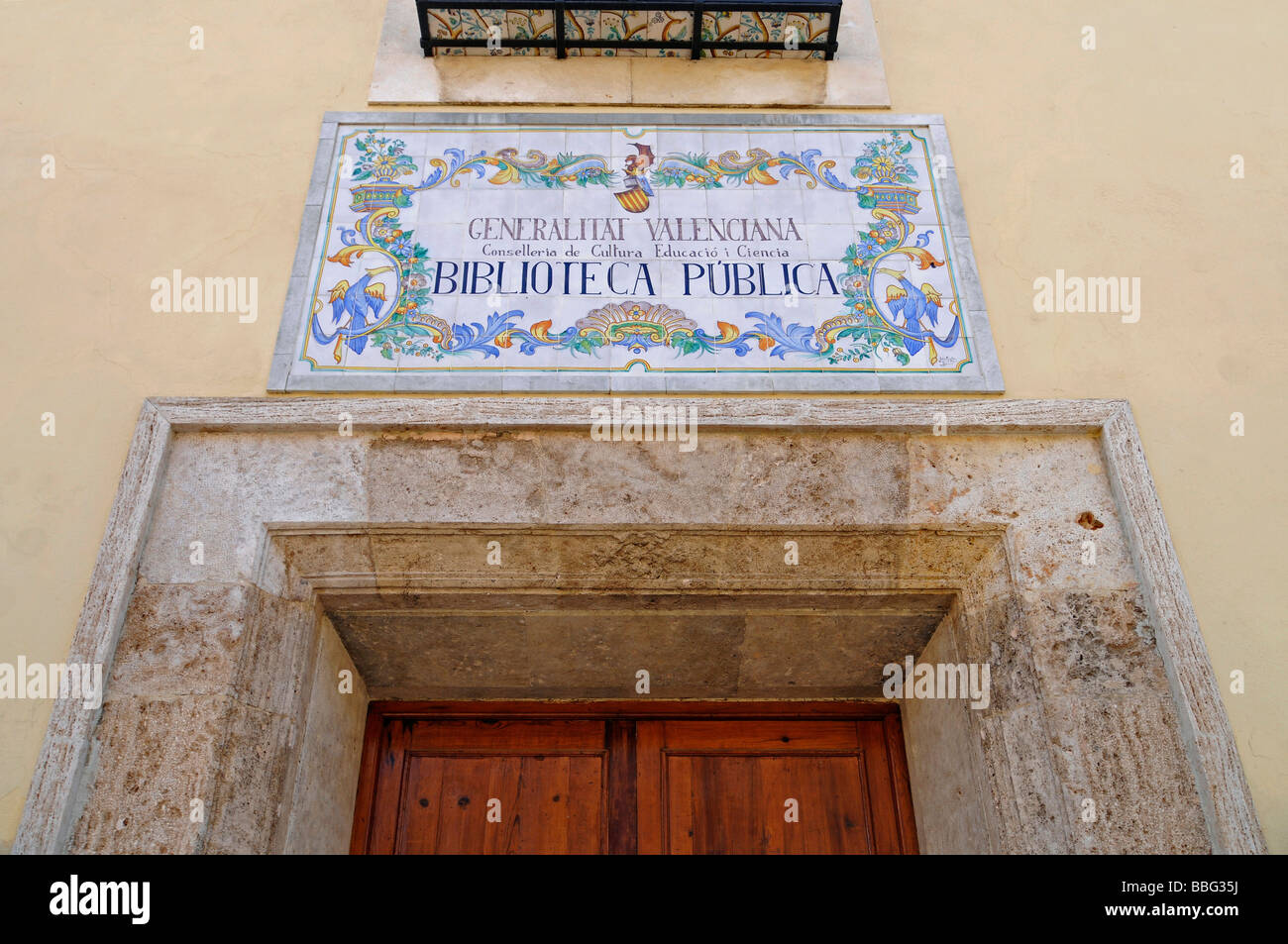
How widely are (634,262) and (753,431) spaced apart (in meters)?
0.65

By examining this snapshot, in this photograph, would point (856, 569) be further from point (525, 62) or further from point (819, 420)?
point (525, 62)

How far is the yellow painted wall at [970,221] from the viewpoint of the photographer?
2.69m

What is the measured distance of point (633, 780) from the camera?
3037 mm

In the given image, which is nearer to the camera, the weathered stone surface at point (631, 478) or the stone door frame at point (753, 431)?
the stone door frame at point (753, 431)

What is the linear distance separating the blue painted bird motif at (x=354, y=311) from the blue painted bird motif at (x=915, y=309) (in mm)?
1434

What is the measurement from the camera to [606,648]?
303 centimetres

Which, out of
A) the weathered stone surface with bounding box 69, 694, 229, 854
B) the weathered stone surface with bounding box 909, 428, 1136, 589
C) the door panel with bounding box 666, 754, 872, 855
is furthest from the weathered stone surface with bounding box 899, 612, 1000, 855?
the weathered stone surface with bounding box 69, 694, 229, 854

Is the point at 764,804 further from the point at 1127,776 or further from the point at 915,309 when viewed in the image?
the point at 915,309

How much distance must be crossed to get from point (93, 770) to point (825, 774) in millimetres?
1856

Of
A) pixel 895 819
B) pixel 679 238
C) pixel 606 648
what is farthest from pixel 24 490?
pixel 895 819

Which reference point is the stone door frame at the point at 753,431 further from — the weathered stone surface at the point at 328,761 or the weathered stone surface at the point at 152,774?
the weathered stone surface at the point at 328,761
